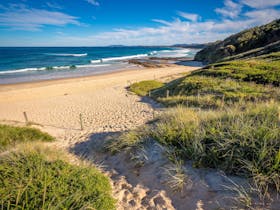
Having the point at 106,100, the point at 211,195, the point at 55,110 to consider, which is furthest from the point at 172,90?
the point at 211,195

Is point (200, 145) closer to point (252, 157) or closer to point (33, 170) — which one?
point (252, 157)

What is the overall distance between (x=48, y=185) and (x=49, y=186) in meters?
0.02

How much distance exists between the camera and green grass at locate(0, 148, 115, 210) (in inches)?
98.3

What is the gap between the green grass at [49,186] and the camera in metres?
2.50

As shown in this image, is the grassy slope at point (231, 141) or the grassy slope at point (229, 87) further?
the grassy slope at point (229, 87)

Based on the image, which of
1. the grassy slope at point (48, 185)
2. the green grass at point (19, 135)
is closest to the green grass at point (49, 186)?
the grassy slope at point (48, 185)

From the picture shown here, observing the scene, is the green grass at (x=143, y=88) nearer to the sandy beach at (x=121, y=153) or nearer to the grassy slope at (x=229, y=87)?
the sandy beach at (x=121, y=153)

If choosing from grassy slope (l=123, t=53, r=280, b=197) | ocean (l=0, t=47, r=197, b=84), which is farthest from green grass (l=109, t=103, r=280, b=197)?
ocean (l=0, t=47, r=197, b=84)

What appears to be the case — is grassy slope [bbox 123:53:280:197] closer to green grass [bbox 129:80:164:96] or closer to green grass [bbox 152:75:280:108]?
green grass [bbox 152:75:280:108]

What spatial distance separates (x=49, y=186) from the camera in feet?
9.12

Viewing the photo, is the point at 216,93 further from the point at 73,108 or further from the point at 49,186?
the point at 49,186

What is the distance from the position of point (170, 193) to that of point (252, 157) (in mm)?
1543

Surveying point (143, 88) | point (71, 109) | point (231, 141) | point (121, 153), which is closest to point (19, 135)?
point (121, 153)

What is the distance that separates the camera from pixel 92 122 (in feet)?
31.5
